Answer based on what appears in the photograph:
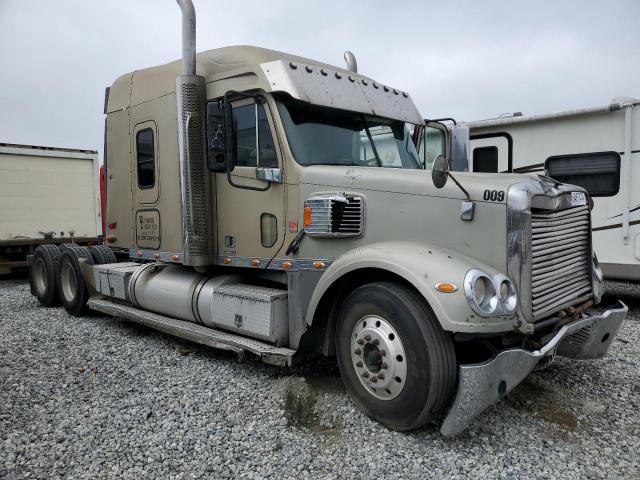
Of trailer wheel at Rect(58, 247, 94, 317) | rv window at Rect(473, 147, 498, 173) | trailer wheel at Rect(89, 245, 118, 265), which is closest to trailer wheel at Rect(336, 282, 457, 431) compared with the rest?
trailer wheel at Rect(89, 245, 118, 265)

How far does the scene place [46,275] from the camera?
7.74 meters

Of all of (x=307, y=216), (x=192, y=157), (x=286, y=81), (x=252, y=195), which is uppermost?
(x=286, y=81)

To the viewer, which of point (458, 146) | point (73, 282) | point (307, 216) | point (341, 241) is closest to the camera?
point (341, 241)

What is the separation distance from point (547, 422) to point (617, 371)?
1499 mm

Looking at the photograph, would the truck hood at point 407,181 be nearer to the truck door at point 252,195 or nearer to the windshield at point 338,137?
the windshield at point 338,137

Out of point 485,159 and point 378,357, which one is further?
point 485,159

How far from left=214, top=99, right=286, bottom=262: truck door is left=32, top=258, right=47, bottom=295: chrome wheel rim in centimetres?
446

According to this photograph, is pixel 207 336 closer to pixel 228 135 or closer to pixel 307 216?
pixel 307 216

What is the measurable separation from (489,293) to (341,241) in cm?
130

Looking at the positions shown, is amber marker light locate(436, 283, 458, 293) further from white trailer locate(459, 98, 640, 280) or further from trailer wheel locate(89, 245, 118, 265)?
trailer wheel locate(89, 245, 118, 265)

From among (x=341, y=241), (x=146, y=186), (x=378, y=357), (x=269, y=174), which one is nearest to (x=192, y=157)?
(x=269, y=174)

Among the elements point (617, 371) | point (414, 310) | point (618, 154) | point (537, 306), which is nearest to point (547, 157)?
point (618, 154)

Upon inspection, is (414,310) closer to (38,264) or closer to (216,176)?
(216,176)

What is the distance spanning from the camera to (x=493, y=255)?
333 centimetres
